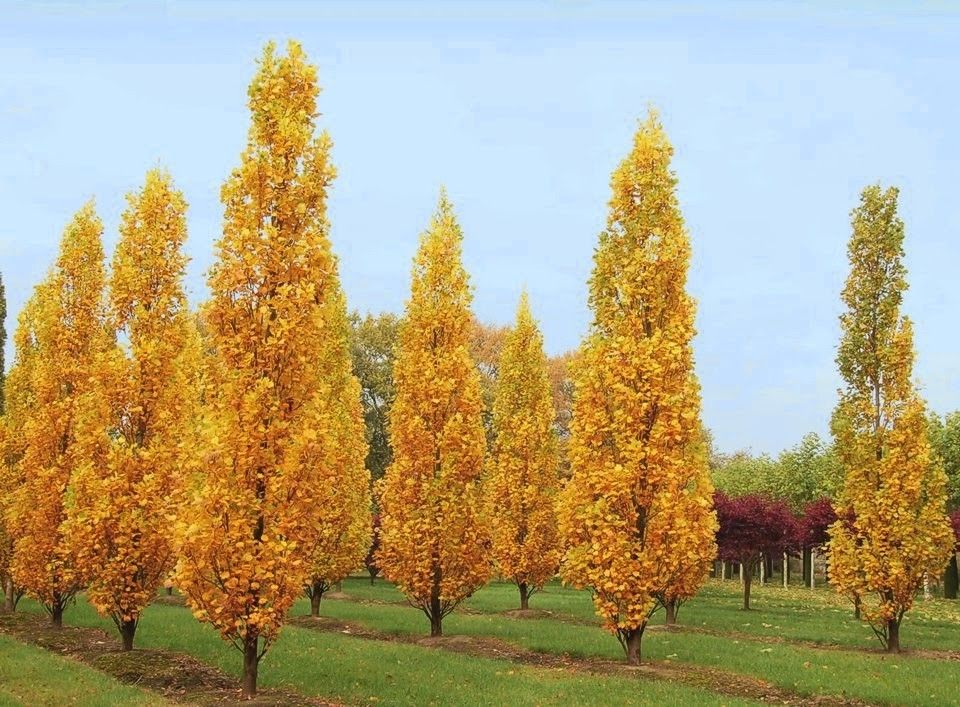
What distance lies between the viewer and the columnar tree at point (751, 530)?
34.1 m

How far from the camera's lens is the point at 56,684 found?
595 inches

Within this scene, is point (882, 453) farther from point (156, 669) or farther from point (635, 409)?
point (156, 669)

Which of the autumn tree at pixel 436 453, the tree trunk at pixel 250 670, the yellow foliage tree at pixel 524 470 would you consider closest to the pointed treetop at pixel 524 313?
the yellow foliage tree at pixel 524 470

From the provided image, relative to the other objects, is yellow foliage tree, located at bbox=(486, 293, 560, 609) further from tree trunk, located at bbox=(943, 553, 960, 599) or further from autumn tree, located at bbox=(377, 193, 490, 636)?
tree trunk, located at bbox=(943, 553, 960, 599)

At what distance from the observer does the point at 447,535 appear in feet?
69.2

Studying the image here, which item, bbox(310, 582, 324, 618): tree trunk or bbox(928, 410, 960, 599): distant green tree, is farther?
bbox(928, 410, 960, 599): distant green tree

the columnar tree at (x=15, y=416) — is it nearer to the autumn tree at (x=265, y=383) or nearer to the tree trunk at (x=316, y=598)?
the tree trunk at (x=316, y=598)

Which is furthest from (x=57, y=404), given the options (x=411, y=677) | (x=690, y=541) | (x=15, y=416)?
(x=690, y=541)

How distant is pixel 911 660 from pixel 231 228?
17.7m

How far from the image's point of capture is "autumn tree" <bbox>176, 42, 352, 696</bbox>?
13.0 meters

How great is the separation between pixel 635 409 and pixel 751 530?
19.6 metres

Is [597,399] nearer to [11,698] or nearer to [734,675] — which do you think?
[734,675]

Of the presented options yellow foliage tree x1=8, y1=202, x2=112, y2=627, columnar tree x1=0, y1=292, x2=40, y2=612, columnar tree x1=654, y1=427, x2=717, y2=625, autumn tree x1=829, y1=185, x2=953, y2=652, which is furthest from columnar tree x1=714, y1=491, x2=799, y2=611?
columnar tree x1=0, y1=292, x2=40, y2=612

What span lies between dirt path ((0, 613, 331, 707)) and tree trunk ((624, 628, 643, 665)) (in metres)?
6.82
